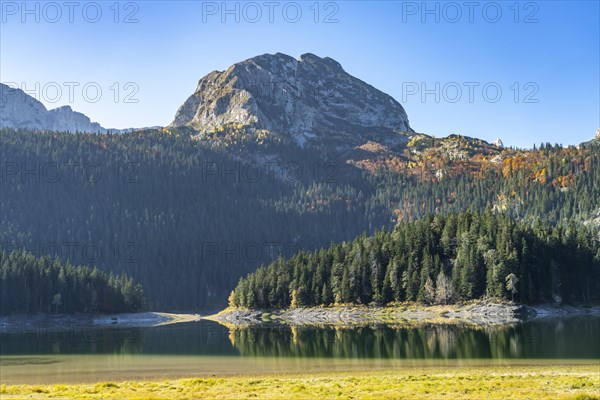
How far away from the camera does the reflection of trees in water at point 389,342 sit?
73.3 metres

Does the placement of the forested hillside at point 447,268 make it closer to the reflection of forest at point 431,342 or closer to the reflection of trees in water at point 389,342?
the reflection of forest at point 431,342

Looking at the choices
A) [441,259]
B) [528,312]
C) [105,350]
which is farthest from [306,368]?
[441,259]

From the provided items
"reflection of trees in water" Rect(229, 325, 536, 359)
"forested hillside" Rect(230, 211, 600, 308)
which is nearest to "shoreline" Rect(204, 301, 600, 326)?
"forested hillside" Rect(230, 211, 600, 308)

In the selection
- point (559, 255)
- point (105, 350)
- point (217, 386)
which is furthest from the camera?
point (559, 255)

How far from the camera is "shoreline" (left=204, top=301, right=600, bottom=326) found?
122213 millimetres

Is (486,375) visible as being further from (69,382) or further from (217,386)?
(69,382)

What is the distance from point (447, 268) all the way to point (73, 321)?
101 meters

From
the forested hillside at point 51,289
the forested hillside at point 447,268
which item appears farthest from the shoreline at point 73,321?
the forested hillside at point 447,268

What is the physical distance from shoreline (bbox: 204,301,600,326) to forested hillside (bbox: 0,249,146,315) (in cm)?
5006

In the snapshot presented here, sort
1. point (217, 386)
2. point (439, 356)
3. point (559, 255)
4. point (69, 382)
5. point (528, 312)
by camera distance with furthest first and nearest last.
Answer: point (559, 255), point (528, 312), point (439, 356), point (69, 382), point (217, 386)

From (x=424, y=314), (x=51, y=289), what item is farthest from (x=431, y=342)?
(x=51, y=289)

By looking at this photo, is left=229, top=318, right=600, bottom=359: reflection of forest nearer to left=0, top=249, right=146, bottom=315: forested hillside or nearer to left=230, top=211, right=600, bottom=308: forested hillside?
left=230, top=211, right=600, bottom=308: forested hillside

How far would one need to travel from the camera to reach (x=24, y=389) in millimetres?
53406

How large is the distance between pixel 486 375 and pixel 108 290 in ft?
500
